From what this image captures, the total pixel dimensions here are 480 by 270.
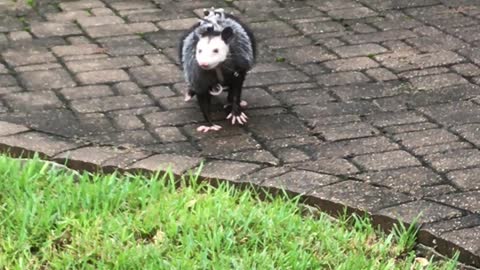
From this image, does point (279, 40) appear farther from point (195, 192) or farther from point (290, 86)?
point (195, 192)

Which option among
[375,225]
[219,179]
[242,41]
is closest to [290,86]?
[242,41]

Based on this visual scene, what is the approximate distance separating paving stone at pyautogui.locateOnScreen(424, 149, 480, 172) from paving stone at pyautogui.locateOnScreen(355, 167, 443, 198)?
0.09 metres

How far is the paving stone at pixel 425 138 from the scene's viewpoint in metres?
4.95

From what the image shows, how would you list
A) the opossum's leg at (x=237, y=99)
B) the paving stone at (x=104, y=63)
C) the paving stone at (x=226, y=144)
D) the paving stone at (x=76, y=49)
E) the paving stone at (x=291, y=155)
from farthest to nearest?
the paving stone at (x=76, y=49) → the paving stone at (x=104, y=63) → the opossum's leg at (x=237, y=99) → the paving stone at (x=226, y=144) → the paving stone at (x=291, y=155)

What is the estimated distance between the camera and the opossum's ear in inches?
193

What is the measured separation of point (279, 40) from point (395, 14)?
3.58 ft

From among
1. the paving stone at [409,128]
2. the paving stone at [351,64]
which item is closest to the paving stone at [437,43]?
the paving stone at [351,64]

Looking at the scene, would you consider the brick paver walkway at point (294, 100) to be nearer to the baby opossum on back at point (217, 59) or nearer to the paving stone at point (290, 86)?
the paving stone at point (290, 86)

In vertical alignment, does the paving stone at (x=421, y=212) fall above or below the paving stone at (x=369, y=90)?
above

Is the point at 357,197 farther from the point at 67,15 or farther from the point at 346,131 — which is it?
the point at 67,15

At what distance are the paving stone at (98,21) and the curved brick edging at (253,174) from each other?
1968 mm

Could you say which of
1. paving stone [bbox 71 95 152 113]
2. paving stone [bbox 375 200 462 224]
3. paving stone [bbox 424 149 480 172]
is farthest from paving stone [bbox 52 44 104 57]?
paving stone [bbox 375 200 462 224]

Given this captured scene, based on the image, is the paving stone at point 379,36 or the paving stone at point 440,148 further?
the paving stone at point 379,36

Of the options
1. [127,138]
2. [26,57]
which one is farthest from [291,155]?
[26,57]
